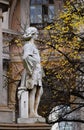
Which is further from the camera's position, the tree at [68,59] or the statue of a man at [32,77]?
the tree at [68,59]

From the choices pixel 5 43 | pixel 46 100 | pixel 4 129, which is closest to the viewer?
pixel 4 129

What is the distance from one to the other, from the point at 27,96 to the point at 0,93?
665 mm

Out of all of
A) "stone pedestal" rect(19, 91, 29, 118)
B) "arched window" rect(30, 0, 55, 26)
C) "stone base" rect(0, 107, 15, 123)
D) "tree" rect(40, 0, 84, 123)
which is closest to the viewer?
"stone base" rect(0, 107, 15, 123)

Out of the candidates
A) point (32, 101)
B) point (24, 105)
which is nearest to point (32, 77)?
point (32, 101)

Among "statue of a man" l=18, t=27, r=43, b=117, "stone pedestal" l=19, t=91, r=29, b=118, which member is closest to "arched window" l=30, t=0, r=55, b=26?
"statue of a man" l=18, t=27, r=43, b=117

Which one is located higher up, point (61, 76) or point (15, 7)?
point (15, 7)

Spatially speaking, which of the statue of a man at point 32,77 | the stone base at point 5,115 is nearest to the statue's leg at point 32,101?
the statue of a man at point 32,77

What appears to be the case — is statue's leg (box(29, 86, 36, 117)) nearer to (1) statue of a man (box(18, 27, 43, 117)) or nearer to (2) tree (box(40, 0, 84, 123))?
(1) statue of a man (box(18, 27, 43, 117))

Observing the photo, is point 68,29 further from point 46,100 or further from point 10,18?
point 10,18

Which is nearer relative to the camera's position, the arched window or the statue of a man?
the statue of a man

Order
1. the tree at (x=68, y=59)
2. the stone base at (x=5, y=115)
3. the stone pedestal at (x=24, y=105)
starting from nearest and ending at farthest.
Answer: the stone base at (x=5, y=115)
the stone pedestal at (x=24, y=105)
the tree at (x=68, y=59)

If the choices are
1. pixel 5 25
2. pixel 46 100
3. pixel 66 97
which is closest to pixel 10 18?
pixel 5 25

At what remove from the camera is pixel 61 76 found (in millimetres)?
25438

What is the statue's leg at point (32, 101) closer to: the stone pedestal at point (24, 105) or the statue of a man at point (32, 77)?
the statue of a man at point (32, 77)
